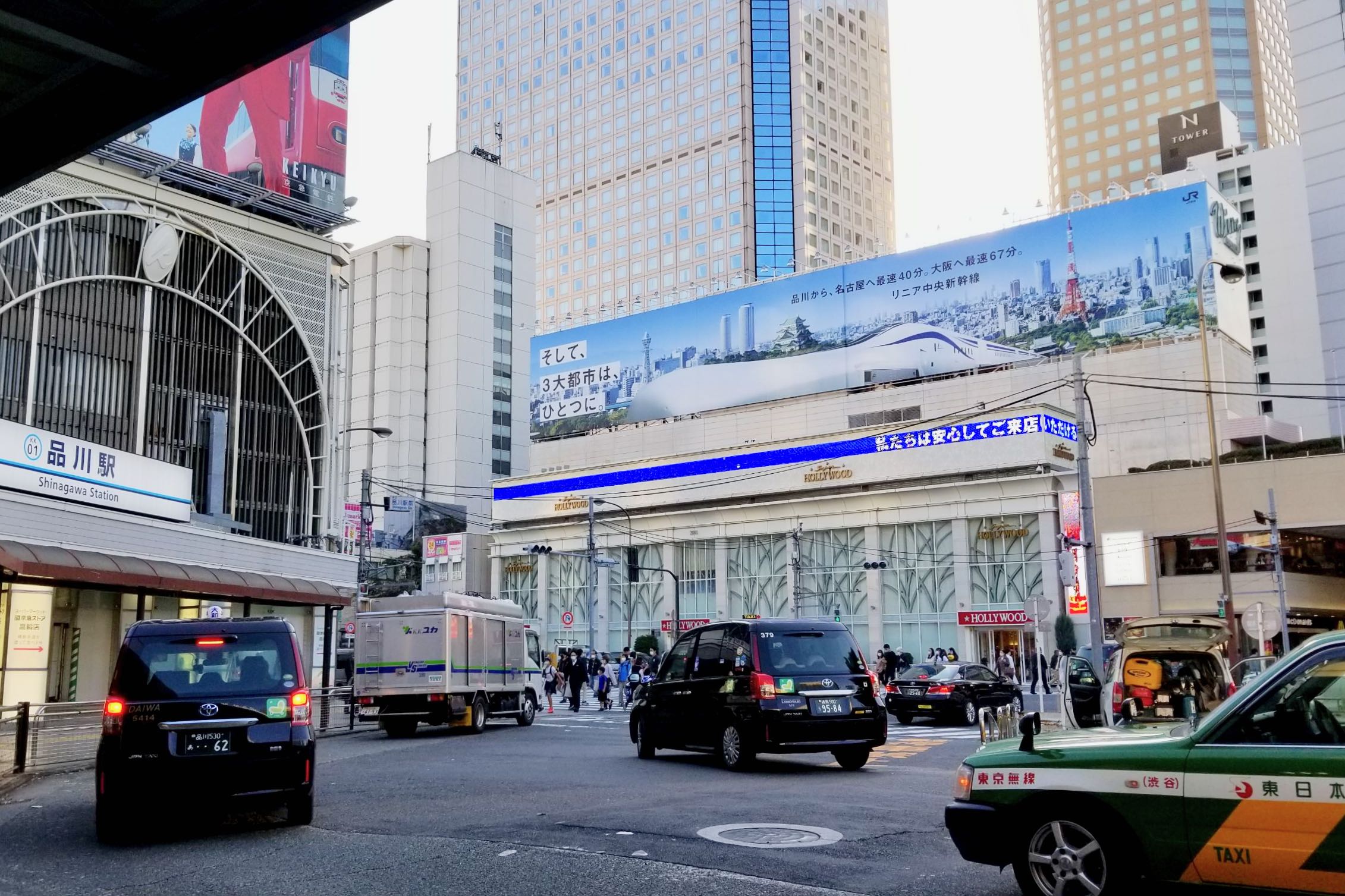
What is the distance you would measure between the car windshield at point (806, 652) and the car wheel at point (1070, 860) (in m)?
8.06

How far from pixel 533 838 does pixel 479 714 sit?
54.4ft

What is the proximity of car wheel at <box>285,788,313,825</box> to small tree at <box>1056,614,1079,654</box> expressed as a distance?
42483 millimetres

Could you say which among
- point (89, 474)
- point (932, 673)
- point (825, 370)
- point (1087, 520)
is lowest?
point (932, 673)

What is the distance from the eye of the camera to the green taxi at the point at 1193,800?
225 inches

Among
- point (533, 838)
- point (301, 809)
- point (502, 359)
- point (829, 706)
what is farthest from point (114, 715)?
point (502, 359)

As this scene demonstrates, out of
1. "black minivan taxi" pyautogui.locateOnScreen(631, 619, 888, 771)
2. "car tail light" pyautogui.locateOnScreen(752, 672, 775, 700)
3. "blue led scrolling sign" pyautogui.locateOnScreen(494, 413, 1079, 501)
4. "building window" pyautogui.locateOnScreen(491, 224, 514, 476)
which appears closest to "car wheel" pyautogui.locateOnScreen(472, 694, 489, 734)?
"black minivan taxi" pyautogui.locateOnScreen(631, 619, 888, 771)

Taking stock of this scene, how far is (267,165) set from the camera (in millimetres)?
40781

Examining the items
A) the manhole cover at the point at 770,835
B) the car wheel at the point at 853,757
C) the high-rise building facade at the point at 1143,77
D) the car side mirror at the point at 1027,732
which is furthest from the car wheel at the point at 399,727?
the high-rise building facade at the point at 1143,77

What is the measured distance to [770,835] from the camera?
9.40 meters

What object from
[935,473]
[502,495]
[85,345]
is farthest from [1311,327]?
[85,345]

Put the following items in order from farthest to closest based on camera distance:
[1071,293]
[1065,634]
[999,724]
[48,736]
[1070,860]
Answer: [1071,293] < [1065,634] < [48,736] < [999,724] < [1070,860]

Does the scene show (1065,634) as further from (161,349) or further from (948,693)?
(161,349)

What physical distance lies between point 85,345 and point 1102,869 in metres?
34.7

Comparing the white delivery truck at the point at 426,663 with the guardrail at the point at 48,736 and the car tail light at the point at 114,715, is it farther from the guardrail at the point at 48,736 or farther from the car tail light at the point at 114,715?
the car tail light at the point at 114,715
